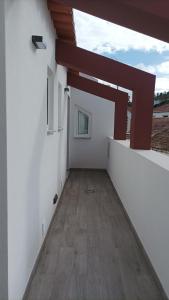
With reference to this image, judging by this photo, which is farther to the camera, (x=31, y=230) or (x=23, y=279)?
(x=31, y=230)

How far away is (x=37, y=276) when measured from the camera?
2.48 m

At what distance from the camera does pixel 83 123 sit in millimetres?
8328

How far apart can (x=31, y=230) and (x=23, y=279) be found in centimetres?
44

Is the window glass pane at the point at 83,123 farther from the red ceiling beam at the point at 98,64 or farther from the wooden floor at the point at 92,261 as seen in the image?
the red ceiling beam at the point at 98,64

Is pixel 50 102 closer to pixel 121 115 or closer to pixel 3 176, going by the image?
pixel 3 176

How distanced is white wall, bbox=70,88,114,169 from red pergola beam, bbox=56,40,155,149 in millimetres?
→ 4125

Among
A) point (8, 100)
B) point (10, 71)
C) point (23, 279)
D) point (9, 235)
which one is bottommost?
point (23, 279)

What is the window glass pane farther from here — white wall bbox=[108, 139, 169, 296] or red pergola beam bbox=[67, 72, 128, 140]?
white wall bbox=[108, 139, 169, 296]

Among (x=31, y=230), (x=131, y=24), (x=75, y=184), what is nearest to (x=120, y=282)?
A: (x=31, y=230)

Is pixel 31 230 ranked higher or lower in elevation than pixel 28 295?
higher

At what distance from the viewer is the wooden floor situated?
2.28 metres

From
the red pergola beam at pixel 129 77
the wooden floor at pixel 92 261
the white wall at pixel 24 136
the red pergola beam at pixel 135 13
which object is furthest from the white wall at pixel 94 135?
the red pergola beam at pixel 135 13

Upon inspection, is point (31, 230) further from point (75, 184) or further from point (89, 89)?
point (89, 89)

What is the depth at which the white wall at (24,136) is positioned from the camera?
5.60 feet
